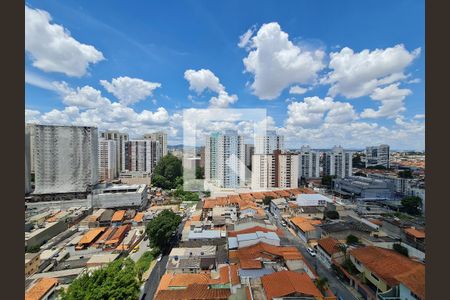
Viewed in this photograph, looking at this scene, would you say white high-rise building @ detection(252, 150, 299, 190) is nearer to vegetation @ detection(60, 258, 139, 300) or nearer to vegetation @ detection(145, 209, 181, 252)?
vegetation @ detection(145, 209, 181, 252)

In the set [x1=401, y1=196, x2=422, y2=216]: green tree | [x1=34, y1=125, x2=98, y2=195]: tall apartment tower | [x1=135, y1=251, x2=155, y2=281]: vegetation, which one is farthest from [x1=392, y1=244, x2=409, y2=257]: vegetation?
[x1=34, y1=125, x2=98, y2=195]: tall apartment tower

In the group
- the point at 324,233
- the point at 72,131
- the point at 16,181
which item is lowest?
the point at 324,233

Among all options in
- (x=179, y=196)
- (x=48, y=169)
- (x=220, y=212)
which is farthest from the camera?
(x=179, y=196)

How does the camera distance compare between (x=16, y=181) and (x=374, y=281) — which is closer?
(x=16, y=181)

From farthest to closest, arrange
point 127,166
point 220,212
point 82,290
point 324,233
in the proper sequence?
point 127,166 → point 220,212 → point 324,233 → point 82,290

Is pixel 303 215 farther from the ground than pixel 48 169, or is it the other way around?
pixel 48 169

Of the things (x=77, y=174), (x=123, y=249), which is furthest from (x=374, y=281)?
(x=77, y=174)

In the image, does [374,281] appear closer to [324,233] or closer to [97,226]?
[324,233]
